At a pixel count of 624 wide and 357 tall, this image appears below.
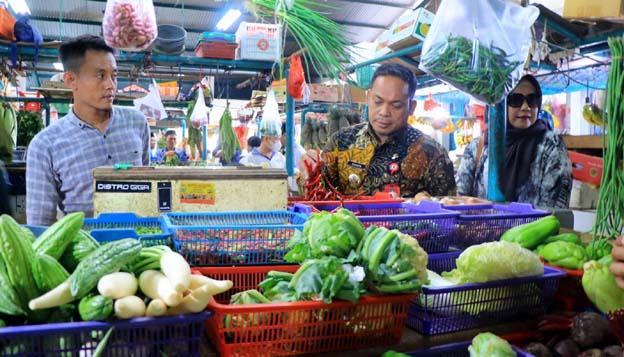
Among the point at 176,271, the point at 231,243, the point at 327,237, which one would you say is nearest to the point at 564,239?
the point at 327,237

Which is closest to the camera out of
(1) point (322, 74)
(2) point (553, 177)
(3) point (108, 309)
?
(3) point (108, 309)

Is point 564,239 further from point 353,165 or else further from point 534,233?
point 353,165

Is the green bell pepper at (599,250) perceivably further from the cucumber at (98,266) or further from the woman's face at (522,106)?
the woman's face at (522,106)

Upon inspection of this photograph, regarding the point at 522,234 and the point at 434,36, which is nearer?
the point at 522,234

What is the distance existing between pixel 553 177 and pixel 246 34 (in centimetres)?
288

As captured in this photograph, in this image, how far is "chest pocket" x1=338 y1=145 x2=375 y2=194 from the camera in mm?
3324

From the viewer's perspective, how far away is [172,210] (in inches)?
79.1

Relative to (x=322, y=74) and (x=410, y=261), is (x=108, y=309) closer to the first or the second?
(x=410, y=261)

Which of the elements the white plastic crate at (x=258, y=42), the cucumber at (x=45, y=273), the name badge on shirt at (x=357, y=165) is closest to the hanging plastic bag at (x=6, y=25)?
the white plastic crate at (x=258, y=42)

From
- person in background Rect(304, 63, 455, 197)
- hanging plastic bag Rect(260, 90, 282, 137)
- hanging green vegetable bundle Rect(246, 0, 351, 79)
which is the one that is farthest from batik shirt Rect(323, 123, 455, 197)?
hanging plastic bag Rect(260, 90, 282, 137)

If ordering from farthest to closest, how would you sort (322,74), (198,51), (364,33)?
(364,33)
(198,51)
(322,74)

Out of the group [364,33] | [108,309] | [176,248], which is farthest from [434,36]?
[364,33]

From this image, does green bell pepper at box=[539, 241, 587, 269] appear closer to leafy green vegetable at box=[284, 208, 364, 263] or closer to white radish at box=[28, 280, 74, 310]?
leafy green vegetable at box=[284, 208, 364, 263]

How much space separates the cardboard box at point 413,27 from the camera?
3.05 metres
